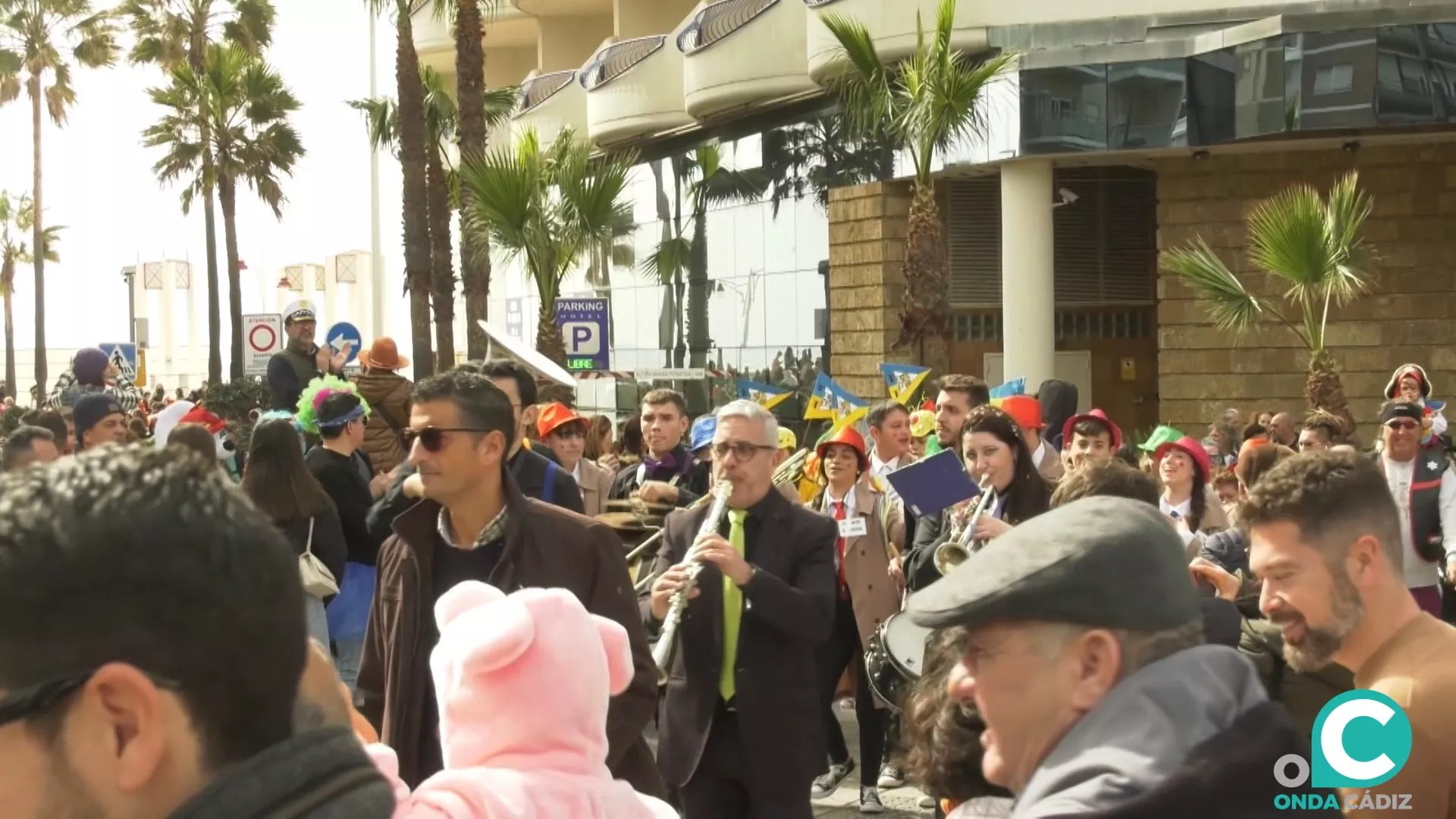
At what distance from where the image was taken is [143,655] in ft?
4.94

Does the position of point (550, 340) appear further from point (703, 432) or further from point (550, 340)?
point (703, 432)

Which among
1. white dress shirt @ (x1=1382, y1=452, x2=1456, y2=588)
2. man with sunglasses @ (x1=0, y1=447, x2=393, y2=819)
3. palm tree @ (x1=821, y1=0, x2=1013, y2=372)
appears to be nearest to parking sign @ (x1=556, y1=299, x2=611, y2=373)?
palm tree @ (x1=821, y1=0, x2=1013, y2=372)

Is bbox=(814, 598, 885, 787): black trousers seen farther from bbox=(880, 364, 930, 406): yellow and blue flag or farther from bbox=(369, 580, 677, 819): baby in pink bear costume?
bbox=(369, 580, 677, 819): baby in pink bear costume

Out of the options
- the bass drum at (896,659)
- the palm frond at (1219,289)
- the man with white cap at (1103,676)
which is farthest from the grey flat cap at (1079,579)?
the palm frond at (1219,289)

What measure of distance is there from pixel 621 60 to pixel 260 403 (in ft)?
30.1

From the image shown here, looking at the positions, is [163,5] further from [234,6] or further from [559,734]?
[559,734]

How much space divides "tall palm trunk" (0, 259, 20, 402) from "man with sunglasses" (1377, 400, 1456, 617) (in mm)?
44748

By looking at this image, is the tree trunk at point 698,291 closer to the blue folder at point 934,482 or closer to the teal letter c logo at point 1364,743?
the blue folder at point 934,482

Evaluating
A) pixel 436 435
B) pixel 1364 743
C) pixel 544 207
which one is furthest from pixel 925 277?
pixel 1364 743

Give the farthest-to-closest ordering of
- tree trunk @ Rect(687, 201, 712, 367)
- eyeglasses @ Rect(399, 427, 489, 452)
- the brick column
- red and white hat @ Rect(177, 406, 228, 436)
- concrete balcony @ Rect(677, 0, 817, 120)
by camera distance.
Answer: tree trunk @ Rect(687, 201, 712, 367)
concrete balcony @ Rect(677, 0, 817, 120)
the brick column
red and white hat @ Rect(177, 406, 228, 436)
eyeglasses @ Rect(399, 427, 489, 452)

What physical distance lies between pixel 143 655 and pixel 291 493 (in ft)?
17.8

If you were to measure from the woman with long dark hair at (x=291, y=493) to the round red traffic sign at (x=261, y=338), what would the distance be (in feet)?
48.6

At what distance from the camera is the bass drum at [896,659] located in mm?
5703

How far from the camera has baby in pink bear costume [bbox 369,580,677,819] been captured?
2.70m
